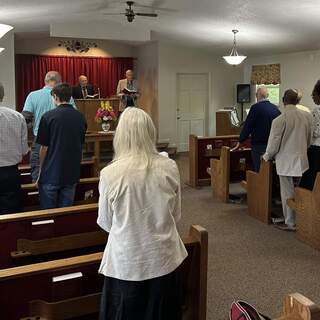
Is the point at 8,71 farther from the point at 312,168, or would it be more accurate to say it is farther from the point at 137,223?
the point at 137,223

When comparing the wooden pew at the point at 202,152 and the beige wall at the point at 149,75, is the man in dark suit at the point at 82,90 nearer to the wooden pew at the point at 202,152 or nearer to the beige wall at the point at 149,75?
the beige wall at the point at 149,75

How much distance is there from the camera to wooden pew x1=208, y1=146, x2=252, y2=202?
5.63 meters

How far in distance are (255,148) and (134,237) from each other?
3.47m

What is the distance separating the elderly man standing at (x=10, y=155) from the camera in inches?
124

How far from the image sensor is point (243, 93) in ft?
35.8

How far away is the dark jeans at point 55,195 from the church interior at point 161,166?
0.03 ft

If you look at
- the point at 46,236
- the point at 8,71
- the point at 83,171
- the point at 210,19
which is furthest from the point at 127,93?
the point at 46,236

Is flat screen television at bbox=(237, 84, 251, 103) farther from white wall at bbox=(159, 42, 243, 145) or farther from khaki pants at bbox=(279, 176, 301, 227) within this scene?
khaki pants at bbox=(279, 176, 301, 227)

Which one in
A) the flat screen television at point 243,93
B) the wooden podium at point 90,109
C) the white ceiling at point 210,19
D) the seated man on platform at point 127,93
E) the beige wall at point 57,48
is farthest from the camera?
the flat screen television at point 243,93

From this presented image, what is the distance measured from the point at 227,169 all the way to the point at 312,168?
149 cm

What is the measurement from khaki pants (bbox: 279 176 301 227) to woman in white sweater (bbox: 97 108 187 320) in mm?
2764

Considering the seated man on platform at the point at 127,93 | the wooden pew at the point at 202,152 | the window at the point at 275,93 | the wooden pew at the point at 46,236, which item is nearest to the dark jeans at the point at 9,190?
the wooden pew at the point at 46,236

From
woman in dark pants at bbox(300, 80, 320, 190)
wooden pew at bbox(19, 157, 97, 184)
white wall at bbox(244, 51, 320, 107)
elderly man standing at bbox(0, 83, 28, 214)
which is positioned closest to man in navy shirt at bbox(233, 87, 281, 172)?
woman in dark pants at bbox(300, 80, 320, 190)

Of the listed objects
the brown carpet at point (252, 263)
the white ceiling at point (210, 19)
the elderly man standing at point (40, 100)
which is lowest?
the brown carpet at point (252, 263)
